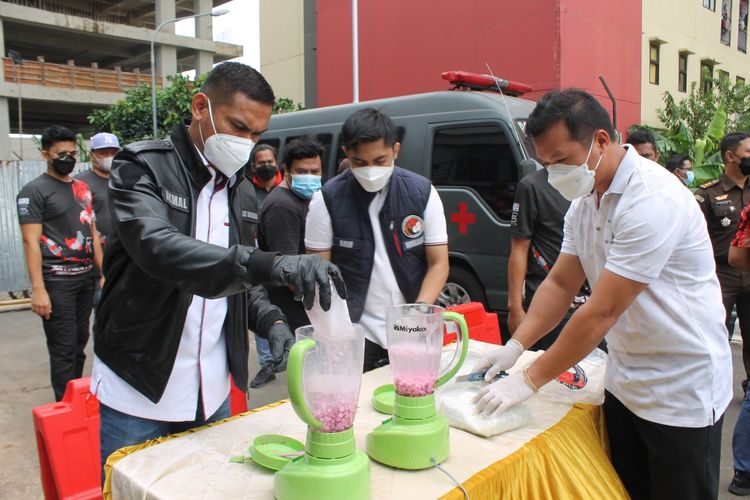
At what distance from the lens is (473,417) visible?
64.9 inches

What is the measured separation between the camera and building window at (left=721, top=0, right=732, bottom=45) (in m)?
17.6

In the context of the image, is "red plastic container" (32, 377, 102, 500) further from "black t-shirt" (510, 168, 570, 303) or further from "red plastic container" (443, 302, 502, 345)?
"black t-shirt" (510, 168, 570, 303)

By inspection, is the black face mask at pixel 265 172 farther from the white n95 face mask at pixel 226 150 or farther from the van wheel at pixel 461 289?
the white n95 face mask at pixel 226 150

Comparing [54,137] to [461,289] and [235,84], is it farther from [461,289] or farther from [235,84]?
[461,289]

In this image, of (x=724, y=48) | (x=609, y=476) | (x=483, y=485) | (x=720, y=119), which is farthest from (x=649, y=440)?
(x=724, y=48)

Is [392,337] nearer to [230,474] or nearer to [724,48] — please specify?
[230,474]

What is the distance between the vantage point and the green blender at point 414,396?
141cm

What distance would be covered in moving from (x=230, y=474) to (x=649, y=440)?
1194 millimetres

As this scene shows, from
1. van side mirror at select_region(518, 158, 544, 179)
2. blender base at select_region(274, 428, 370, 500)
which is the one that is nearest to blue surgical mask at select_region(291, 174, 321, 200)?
van side mirror at select_region(518, 158, 544, 179)

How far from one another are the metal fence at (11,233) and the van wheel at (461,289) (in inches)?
246

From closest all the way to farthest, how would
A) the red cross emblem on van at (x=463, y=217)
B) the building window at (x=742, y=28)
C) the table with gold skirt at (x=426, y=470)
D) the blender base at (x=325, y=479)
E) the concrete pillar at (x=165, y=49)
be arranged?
the blender base at (x=325, y=479), the table with gold skirt at (x=426, y=470), the red cross emblem on van at (x=463, y=217), the building window at (x=742, y=28), the concrete pillar at (x=165, y=49)

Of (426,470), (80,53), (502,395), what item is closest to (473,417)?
(502,395)

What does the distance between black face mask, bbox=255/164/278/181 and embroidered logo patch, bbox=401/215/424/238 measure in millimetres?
2647

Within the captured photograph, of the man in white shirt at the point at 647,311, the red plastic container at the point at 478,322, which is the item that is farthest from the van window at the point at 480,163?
the man in white shirt at the point at 647,311
